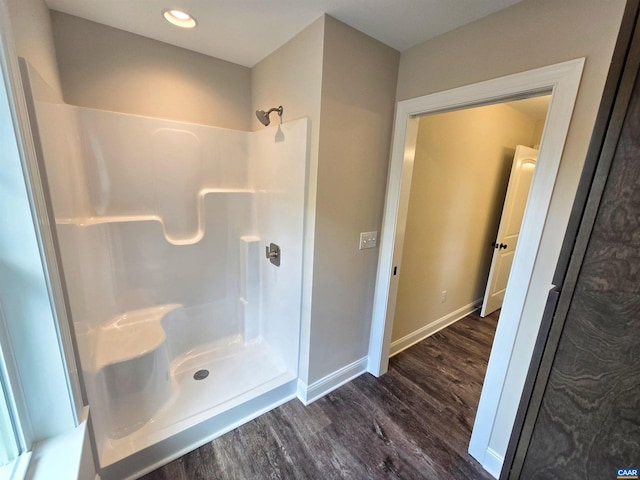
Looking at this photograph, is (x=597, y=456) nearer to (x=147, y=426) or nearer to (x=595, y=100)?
(x=595, y=100)

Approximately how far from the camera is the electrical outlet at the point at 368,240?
1.83 metres

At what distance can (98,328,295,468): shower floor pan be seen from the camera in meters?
1.39

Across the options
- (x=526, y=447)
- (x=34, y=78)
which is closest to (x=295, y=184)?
(x=34, y=78)

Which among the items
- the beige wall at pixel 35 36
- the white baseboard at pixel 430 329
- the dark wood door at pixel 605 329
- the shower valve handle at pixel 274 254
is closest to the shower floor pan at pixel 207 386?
the shower valve handle at pixel 274 254

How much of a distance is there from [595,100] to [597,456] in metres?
1.17

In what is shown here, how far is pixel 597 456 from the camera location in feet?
2.21

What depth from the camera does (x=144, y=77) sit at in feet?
5.63

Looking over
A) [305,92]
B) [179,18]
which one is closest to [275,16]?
[305,92]

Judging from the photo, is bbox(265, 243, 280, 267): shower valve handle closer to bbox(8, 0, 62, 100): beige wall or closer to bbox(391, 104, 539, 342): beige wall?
bbox(391, 104, 539, 342): beige wall

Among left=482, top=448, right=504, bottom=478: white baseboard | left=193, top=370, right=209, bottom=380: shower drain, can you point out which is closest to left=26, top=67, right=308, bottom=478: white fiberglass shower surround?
left=193, top=370, right=209, bottom=380: shower drain

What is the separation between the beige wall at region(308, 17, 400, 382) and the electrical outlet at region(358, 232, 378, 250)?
0.04 metres

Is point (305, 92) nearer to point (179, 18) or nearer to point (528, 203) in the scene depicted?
point (179, 18)

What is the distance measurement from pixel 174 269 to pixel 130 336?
20.2 inches

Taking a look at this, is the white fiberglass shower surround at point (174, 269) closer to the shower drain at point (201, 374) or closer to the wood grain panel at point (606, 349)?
the shower drain at point (201, 374)
